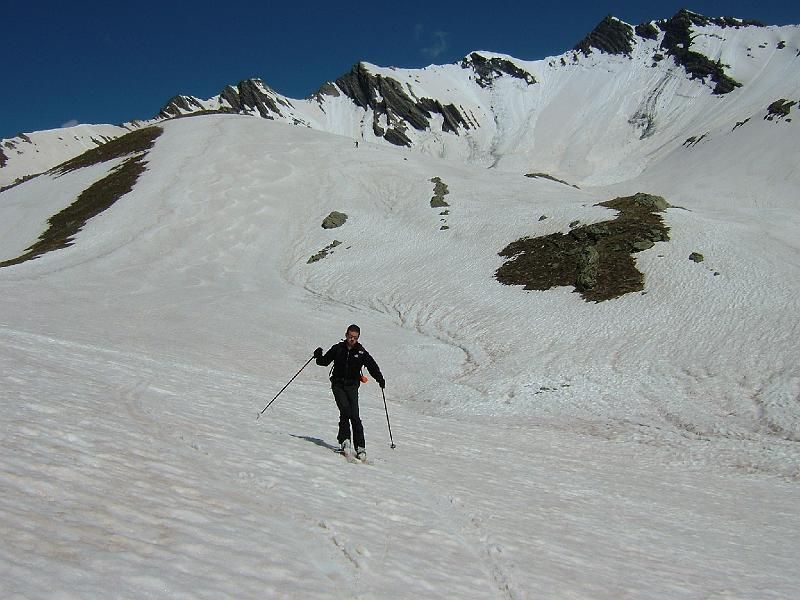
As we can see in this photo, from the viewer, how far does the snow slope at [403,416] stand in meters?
6.54

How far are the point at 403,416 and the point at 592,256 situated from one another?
23814 mm

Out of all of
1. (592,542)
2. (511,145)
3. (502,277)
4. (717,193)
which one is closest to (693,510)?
(592,542)

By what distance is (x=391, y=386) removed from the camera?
90.6 feet

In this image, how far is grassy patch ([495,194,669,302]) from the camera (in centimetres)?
3688

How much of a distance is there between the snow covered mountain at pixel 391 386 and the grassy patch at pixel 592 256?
1.05ft

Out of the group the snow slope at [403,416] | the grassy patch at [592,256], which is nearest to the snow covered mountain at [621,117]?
the grassy patch at [592,256]

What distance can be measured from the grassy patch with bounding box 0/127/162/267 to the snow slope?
3.37 metres

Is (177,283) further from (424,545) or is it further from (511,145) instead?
(511,145)

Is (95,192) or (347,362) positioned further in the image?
(95,192)

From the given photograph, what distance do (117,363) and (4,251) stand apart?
5499cm

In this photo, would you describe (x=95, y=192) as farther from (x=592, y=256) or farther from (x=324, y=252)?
(x=592, y=256)

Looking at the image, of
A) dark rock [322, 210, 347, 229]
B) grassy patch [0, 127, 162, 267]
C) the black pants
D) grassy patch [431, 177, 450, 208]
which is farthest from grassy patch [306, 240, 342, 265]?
the black pants

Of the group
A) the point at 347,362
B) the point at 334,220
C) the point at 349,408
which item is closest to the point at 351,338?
the point at 347,362

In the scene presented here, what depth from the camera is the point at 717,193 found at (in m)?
91.3
